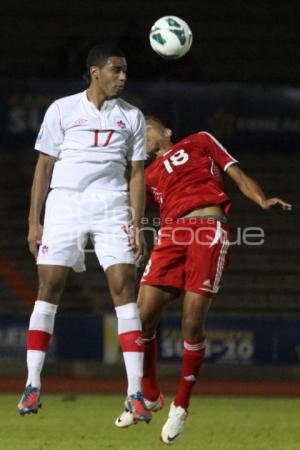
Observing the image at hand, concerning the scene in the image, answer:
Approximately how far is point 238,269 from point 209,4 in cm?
414

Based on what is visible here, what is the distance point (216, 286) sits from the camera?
751 centimetres

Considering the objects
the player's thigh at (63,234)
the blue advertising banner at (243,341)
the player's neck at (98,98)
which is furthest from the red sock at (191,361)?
the blue advertising banner at (243,341)

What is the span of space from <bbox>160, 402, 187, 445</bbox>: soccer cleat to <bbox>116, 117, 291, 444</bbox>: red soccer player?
0.12 metres

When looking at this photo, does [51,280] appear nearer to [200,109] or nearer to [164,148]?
[164,148]

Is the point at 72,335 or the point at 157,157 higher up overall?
the point at 157,157

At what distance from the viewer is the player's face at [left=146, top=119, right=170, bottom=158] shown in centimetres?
793

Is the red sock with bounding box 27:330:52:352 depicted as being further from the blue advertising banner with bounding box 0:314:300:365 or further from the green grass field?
the blue advertising banner with bounding box 0:314:300:365

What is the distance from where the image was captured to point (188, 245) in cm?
752

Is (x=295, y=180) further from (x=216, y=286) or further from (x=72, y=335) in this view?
(x=216, y=286)

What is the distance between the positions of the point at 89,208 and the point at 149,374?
62.7 inches

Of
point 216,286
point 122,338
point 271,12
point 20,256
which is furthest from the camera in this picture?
point 271,12

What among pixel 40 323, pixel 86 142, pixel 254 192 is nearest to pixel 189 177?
pixel 254 192

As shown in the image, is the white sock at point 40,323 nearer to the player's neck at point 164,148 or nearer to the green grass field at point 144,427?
the green grass field at point 144,427

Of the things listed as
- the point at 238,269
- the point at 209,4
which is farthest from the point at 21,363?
the point at 209,4
